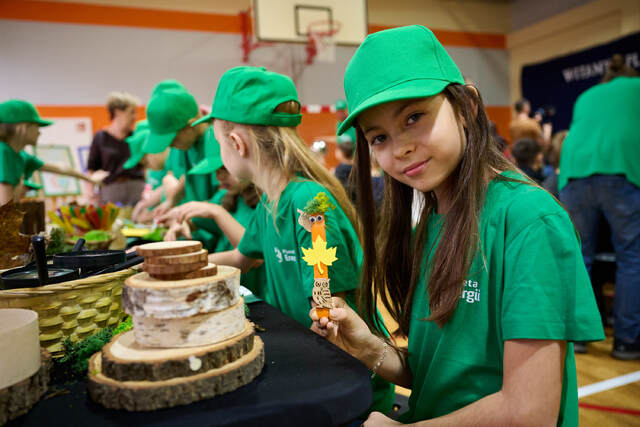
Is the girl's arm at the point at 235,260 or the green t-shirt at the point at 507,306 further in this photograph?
the girl's arm at the point at 235,260

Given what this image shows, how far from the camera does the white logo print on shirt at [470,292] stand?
2.97 ft

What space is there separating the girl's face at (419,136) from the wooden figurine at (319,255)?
18cm

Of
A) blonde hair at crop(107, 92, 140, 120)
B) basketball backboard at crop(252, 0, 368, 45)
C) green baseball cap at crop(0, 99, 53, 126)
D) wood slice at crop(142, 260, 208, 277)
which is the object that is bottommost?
wood slice at crop(142, 260, 208, 277)

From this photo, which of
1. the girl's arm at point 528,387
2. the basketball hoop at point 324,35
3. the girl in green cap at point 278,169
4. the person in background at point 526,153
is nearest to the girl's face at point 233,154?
the girl in green cap at point 278,169

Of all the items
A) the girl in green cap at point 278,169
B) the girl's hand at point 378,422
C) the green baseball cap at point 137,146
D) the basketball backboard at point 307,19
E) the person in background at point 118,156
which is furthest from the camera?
the basketball backboard at point 307,19

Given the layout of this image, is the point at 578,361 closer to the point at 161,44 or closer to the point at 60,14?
the point at 161,44

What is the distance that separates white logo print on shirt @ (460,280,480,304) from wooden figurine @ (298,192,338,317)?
0.26 m

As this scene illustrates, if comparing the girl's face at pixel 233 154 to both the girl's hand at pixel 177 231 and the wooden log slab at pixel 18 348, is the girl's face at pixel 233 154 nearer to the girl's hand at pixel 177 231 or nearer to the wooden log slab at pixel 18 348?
the girl's hand at pixel 177 231

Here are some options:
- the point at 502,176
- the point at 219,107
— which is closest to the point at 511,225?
the point at 502,176

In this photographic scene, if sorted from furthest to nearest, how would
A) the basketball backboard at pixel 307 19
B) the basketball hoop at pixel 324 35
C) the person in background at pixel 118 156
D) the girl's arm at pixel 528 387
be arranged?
the basketball hoop at pixel 324 35 < the basketball backboard at pixel 307 19 < the person in background at pixel 118 156 < the girl's arm at pixel 528 387

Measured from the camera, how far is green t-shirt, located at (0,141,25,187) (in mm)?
2770

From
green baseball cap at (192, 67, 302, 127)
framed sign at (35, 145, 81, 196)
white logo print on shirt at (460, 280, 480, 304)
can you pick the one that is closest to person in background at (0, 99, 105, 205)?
green baseball cap at (192, 67, 302, 127)

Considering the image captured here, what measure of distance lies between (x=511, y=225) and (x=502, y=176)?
0.12 metres

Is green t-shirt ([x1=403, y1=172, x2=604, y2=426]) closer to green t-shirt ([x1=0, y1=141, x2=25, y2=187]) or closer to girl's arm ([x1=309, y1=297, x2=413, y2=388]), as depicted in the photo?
girl's arm ([x1=309, y1=297, x2=413, y2=388])
